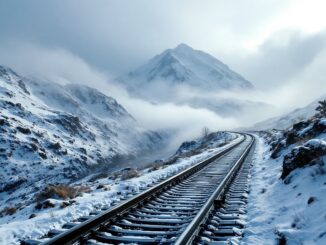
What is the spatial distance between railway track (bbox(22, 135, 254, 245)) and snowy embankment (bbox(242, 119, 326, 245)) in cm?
59

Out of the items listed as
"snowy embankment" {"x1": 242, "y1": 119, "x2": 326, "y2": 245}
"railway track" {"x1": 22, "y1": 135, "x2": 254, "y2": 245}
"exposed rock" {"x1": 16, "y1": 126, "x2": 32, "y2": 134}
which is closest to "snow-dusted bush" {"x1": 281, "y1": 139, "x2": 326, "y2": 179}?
"snowy embankment" {"x1": 242, "y1": 119, "x2": 326, "y2": 245}

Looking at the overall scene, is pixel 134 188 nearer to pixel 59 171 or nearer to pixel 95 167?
pixel 59 171

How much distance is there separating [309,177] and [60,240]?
7540 millimetres

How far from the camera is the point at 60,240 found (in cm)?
645

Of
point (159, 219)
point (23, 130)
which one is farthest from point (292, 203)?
point (23, 130)

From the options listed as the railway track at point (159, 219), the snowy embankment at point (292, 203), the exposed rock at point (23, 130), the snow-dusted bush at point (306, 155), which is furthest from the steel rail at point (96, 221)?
the exposed rock at point (23, 130)

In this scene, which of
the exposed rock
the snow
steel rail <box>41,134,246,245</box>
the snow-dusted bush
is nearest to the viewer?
steel rail <box>41,134,246,245</box>

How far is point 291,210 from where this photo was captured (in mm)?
9430

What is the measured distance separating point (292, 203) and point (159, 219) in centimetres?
351

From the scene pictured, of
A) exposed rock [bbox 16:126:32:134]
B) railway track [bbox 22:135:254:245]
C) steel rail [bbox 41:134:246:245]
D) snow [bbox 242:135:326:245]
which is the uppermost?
exposed rock [bbox 16:126:32:134]

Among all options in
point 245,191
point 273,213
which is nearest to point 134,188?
point 245,191

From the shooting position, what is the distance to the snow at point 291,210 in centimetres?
719

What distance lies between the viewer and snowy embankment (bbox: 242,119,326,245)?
23.7ft

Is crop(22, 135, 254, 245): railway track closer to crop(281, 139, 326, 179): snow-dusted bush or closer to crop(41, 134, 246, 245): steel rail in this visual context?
crop(41, 134, 246, 245): steel rail
